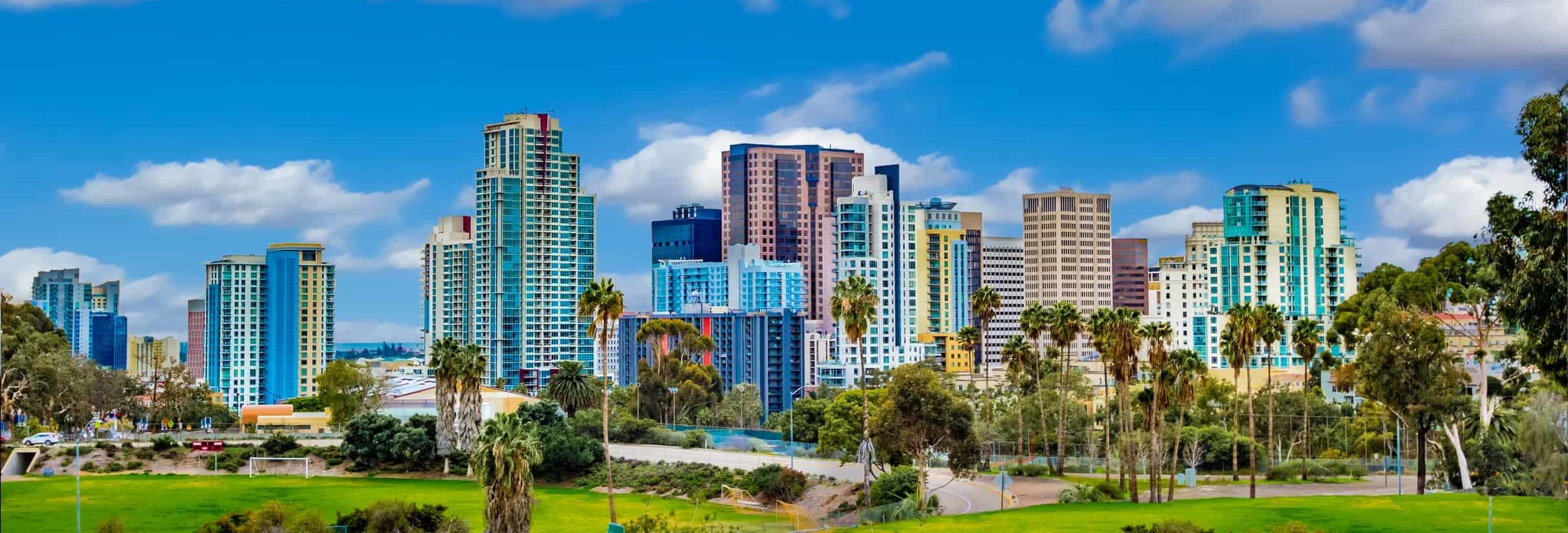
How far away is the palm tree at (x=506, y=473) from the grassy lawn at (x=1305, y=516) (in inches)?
589

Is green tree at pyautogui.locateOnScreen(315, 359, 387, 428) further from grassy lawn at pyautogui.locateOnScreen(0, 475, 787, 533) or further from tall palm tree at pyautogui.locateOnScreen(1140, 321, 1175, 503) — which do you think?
tall palm tree at pyautogui.locateOnScreen(1140, 321, 1175, 503)

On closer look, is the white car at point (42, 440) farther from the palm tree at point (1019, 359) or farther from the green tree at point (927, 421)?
the palm tree at point (1019, 359)

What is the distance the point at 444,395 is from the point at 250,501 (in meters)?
14.9

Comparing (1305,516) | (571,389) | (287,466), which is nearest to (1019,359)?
(571,389)

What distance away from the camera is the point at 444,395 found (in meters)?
77.2

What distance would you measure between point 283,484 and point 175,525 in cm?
1514

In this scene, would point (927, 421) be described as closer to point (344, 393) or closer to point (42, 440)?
point (42, 440)

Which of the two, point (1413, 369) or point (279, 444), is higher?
point (1413, 369)

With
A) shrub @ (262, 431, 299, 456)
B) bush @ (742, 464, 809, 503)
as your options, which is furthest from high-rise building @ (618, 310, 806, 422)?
bush @ (742, 464, 809, 503)

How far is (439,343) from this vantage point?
76.2 m

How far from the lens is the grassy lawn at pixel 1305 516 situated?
155 ft

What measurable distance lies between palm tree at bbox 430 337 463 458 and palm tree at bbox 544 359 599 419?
7009 mm

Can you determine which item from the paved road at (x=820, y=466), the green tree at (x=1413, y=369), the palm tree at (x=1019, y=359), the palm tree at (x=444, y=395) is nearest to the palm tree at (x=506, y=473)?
the paved road at (x=820, y=466)

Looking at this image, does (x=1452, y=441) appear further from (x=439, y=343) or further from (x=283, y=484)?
(x=283, y=484)
